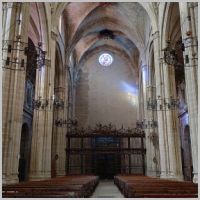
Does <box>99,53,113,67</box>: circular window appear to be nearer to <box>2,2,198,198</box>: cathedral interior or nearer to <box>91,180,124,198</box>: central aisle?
<box>2,2,198,198</box>: cathedral interior

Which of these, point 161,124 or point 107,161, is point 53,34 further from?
point 107,161

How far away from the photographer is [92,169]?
2748cm

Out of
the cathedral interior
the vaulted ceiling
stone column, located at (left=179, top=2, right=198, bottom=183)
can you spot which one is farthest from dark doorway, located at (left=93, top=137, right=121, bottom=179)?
stone column, located at (left=179, top=2, right=198, bottom=183)

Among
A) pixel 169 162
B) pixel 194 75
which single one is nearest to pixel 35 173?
pixel 169 162

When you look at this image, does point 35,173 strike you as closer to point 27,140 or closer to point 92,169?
point 27,140

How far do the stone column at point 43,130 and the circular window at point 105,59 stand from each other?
14.7 metres

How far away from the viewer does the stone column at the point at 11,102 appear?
9.90 meters

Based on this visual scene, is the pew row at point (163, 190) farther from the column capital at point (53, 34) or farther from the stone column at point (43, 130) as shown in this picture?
the column capital at point (53, 34)

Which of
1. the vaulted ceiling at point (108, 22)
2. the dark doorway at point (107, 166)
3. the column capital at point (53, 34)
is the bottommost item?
the dark doorway at point (107, 166)

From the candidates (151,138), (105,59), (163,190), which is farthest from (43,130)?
(105,59)

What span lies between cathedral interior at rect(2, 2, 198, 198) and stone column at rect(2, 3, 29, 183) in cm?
4

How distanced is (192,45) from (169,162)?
7.62 meters

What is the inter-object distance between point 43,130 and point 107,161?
538 inches

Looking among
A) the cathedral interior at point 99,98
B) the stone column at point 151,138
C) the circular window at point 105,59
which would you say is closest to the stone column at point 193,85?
the cathedral interior at point 99,98
